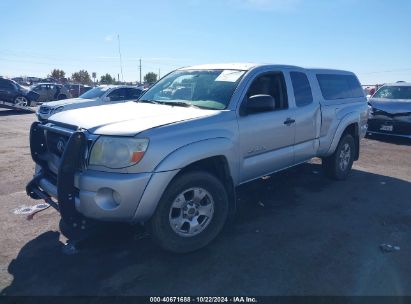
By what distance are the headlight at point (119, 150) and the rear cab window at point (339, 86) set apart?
364 centimetres

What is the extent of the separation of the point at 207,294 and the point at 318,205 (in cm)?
266

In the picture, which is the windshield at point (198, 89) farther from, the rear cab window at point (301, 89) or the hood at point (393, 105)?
the hood at point (393, 105)

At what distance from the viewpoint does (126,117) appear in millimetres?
3568

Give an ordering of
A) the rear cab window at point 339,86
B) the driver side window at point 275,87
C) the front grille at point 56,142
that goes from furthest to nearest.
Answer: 1. the rear cab window at point 339,86
2. the driver side window at point 275,87
3. the front grille at point 56,142

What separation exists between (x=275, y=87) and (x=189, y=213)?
2.22 metres

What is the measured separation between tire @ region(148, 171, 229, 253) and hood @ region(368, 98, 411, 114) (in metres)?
8.55

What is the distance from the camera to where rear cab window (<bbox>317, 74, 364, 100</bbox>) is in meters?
5.69

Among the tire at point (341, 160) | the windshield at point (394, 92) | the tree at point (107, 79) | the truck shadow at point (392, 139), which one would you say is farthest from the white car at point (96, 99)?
the tree at point (107, 79)

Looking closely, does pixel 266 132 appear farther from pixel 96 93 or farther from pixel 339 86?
pixel 96 93

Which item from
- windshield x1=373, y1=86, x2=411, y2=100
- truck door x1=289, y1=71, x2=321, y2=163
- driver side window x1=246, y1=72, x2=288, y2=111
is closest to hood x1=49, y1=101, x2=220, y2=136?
driver side window x1=246, y1=72, x2=288, y2=111

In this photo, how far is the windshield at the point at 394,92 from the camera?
11.0 metres

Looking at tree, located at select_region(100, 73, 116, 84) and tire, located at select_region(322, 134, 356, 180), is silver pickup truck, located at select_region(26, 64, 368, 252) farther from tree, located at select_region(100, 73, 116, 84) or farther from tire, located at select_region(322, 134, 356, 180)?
tree, located at select_region(100, 73, 116, 84)

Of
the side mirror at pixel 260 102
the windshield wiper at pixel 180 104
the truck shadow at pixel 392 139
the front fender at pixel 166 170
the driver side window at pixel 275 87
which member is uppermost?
the driver side window at pixel 275 87

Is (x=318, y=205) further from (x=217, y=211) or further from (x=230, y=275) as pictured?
(x=230, y=275)
